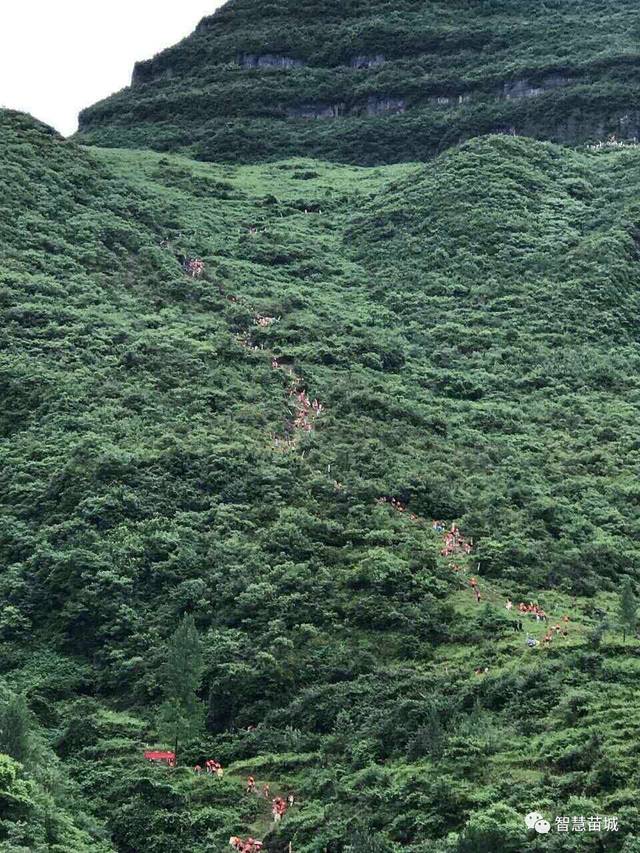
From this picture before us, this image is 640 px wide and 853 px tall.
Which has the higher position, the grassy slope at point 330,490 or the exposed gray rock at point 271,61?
the exposed gray rock at point 271,61

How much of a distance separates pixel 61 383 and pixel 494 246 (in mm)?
27014

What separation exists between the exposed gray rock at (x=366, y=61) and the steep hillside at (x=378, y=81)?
94mm

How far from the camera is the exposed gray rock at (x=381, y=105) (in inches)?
3920

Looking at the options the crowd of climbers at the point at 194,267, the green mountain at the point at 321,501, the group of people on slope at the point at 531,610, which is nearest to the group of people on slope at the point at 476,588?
the green mountain at the point at 321,501

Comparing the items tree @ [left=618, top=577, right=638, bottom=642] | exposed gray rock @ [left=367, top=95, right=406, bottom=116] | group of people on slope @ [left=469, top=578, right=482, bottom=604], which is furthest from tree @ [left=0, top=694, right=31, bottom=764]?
exposed gray rock @ [left=367, top=95, right=406, bottom=116]

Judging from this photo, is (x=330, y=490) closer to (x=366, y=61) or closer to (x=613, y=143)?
(x=613, y=143)

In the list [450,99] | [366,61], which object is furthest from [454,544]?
[366,61]

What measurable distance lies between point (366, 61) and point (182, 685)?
76.8 metres

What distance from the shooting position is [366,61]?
106000 mm

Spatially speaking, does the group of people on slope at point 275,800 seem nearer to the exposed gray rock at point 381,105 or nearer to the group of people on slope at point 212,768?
the group of people on slope at point 212,768

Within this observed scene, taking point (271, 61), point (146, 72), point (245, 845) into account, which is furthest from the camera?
point (146, 72)

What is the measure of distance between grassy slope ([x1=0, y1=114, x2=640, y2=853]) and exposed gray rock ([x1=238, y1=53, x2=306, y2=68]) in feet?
98.7

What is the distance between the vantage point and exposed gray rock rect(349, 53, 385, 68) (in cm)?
10550

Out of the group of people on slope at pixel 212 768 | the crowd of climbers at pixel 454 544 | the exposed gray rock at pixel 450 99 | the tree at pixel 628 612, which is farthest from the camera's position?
the exposed gray rock at pixel 450 99
